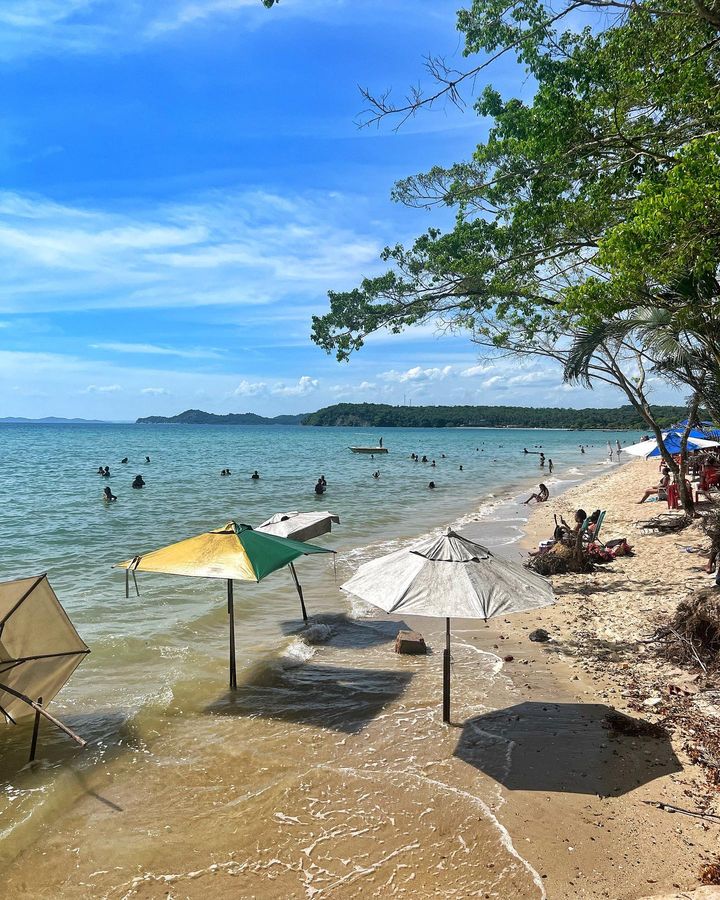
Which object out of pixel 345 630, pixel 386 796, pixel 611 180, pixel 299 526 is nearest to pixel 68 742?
pixel 386 796

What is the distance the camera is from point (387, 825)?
5051mm

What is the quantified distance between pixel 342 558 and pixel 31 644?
11.4 m

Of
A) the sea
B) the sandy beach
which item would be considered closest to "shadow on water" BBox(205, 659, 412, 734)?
the sea

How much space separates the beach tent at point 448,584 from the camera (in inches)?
224

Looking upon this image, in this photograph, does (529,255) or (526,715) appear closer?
(526,715)

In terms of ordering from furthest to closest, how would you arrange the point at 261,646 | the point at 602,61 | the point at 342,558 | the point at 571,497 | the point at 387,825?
the point at 571,497 < the point at 342,558 < the point at 261,646 < the point at 602,61 < the point at 387,825

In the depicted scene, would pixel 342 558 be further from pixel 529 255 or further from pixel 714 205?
pixel 714 205

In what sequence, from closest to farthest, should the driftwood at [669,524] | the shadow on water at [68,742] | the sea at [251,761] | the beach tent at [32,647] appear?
the sea at [251,761]
the beach tent at [32,647]
the shadow on water at [68,742]
the driftwood at [669,524]

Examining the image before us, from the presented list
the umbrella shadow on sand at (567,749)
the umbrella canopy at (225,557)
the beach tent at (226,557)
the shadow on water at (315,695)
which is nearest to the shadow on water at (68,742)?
the shadow on water at (315,695)

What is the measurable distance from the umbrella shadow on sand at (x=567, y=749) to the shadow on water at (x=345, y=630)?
349cm

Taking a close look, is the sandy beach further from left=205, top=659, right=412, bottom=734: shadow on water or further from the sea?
left=205, top=659, right=412, bottom=734: shadow on water

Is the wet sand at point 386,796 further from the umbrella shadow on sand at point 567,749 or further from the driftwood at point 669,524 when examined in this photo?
the driftwood at point 669,524

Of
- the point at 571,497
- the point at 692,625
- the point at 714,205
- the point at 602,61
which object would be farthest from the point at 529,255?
the point at 571,497

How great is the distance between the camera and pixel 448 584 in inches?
233
